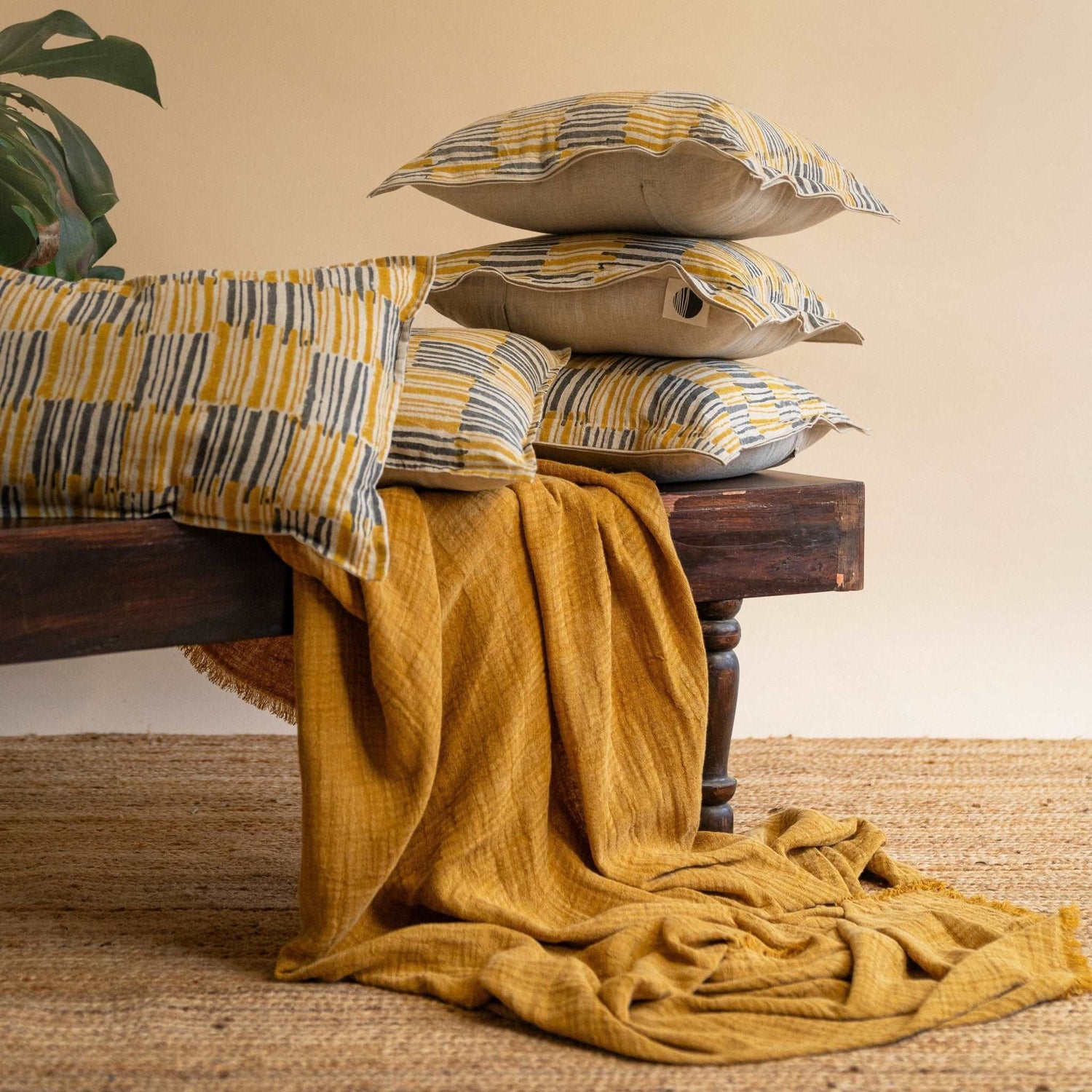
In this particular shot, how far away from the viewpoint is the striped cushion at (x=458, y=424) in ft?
3.51

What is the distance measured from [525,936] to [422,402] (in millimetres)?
472

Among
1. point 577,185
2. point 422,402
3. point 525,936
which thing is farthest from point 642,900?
point 577,185

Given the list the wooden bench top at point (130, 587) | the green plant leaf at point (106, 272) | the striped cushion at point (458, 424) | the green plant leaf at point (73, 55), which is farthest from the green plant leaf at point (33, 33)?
the wooden bench top at point (130, 587)

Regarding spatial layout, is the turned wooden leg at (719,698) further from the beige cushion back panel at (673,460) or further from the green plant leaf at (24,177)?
the green plant leaf at (24,177)

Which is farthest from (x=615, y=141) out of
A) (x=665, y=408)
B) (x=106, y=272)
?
(x=106, y=272)

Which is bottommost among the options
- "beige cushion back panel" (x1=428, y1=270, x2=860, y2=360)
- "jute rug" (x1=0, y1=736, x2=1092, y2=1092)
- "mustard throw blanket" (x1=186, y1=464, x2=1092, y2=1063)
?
"jute rug" (x1=0, y1=736, x2=1092, y2=1092)

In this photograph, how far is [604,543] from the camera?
119cm

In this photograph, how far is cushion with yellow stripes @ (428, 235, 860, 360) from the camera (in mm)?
1303

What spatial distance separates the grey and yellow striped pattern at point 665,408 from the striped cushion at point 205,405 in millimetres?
337

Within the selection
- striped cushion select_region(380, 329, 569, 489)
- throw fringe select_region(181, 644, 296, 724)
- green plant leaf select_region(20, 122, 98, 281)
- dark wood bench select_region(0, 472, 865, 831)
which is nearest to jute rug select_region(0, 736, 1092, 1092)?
throw fringe select_region(181, 644, 296, 724)

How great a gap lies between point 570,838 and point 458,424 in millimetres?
413

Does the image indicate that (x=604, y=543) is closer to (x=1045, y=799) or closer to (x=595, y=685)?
(x=595, y=685)

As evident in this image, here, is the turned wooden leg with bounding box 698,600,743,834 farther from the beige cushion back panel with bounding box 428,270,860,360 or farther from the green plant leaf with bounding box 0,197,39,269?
the green plant leaf with bounding box 0,197,39,269

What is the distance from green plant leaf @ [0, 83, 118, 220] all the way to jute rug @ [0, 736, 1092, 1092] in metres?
0.77
